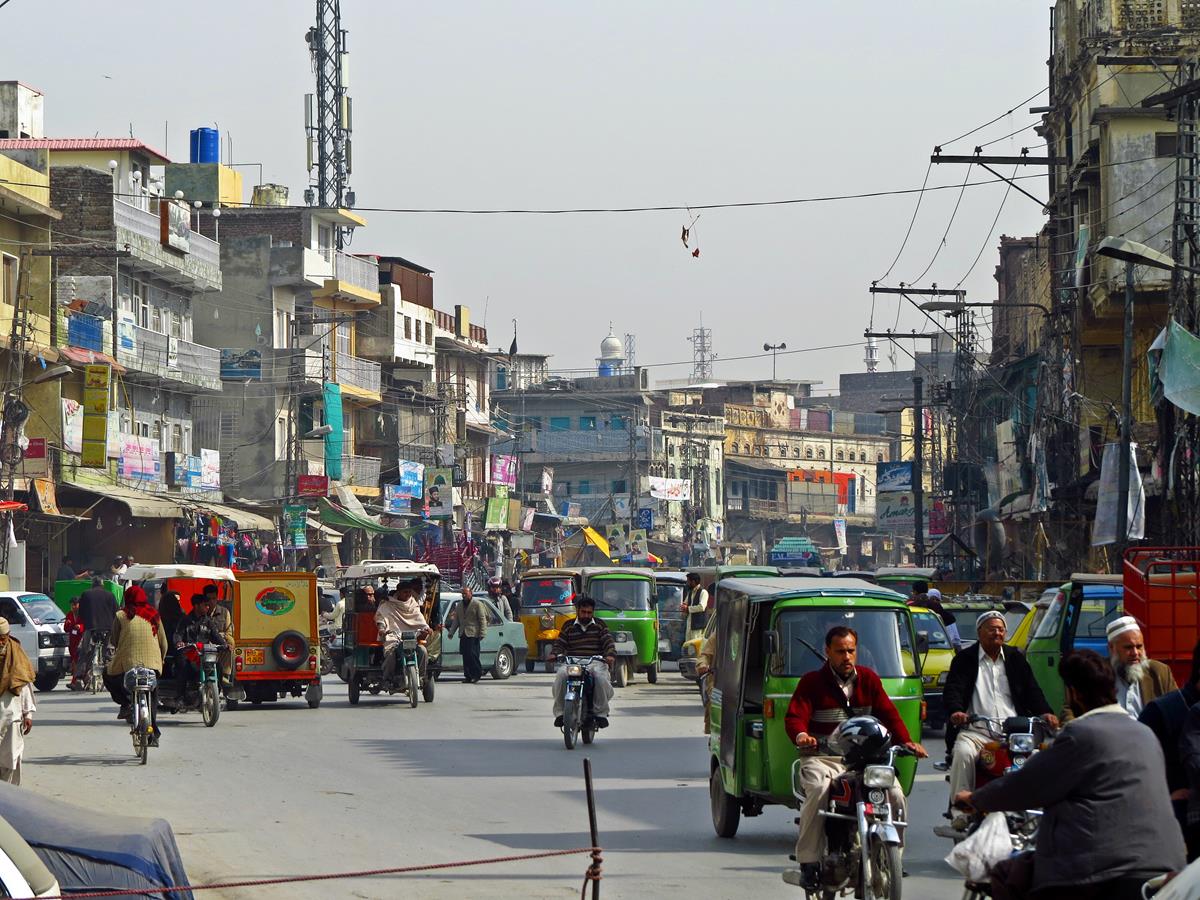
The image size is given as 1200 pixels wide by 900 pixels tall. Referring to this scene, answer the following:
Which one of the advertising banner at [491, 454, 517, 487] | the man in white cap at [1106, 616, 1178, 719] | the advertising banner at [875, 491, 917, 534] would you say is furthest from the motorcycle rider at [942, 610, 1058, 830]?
the advertising banner at [491, 454, 517, 487]

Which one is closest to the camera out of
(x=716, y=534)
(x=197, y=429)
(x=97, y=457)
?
(x=97, y=457)

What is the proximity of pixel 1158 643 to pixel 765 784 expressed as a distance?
19.4 feet

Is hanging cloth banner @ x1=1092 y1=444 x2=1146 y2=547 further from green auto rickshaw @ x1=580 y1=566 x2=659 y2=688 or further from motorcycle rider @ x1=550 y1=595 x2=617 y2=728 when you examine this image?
motorcycle rider @ x1=550 y1=595 x2=617 y2=728

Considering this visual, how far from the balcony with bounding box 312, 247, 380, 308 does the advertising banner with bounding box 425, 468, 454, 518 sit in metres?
7.68

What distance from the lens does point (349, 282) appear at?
79.2 meters

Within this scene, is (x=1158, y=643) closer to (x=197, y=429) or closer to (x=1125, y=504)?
(x=1125, y=504)

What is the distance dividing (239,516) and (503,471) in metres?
43.3

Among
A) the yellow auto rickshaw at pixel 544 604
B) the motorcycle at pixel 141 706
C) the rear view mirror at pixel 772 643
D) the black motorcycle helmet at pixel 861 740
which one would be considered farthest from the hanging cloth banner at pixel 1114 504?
the black motorcycle helmet at pixel 861 740

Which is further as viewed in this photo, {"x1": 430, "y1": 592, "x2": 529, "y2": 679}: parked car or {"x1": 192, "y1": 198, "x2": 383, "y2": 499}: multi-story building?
{"x1": 192, "y1": 198, "x2": 383, "y2": 499}: multi-story building

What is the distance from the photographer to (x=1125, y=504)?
30.0m

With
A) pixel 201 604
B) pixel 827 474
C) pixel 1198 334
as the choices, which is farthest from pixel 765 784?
pixel 827 474

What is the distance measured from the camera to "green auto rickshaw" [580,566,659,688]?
34812 mm

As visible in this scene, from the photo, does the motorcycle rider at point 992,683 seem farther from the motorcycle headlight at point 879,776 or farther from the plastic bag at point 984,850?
the plastic bag at point 984,850

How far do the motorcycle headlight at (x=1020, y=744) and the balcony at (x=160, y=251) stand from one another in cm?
4793
